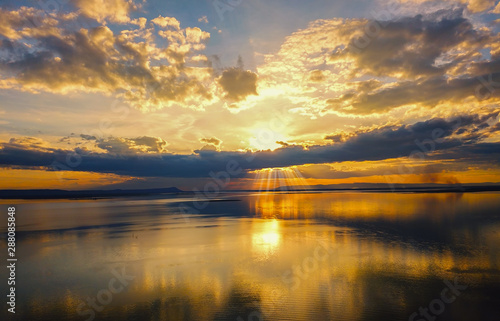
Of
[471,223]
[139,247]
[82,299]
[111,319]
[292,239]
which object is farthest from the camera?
[471,223]

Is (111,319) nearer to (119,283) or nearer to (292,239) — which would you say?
(119,283)

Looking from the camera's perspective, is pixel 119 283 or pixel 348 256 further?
pixel 348 256

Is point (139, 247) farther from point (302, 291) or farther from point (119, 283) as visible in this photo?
point (302, 291)

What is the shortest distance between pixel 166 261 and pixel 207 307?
389 inches

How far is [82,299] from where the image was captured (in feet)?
50.0

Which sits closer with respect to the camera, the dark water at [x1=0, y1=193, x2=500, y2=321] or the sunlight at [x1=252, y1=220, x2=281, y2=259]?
the dark water at [x1=0, y1=193, x2=500, y2=321]

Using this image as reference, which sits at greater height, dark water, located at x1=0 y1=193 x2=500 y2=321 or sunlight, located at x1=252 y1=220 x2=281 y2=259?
dark water, located at x1=0 y1=193 x2=500 y2=321

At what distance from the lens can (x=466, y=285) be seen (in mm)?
15984

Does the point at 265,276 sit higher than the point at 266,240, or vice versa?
the point at 265,276

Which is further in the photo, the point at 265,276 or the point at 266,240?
the point at 266,240

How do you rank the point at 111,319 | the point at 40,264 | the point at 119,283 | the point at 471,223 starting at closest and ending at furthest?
the point at 111,319
the point at 119,283
the point at 40,264
the point at 471,223

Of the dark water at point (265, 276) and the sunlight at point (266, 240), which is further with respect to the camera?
the sunlight at point (266, 240)

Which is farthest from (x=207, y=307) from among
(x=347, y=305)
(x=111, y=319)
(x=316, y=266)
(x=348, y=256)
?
(x=348, y=256)

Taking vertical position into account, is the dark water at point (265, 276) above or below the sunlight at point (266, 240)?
above
